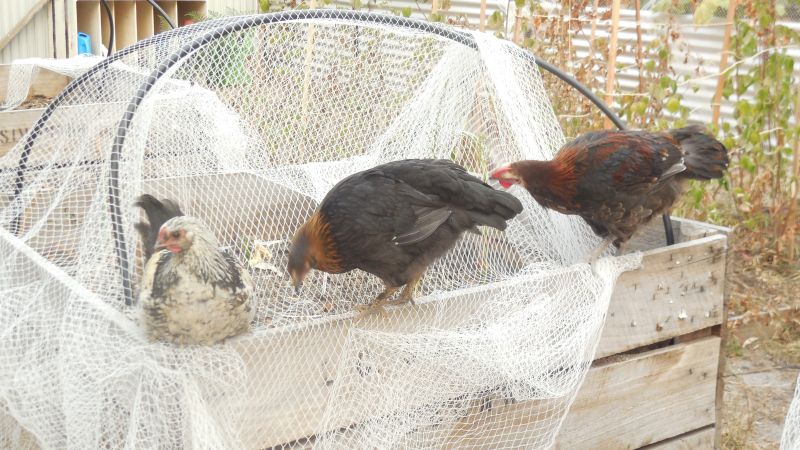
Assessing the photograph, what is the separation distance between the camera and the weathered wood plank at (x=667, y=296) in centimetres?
283

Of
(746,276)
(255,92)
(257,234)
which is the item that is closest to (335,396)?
(257,234)

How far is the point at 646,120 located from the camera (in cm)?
509

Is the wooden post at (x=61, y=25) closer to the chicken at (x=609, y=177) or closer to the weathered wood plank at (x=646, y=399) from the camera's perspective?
the chicken at (x=609, y=177)

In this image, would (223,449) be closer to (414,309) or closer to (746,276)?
(414,309)

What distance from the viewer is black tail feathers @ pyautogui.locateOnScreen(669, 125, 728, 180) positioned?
10.1ft

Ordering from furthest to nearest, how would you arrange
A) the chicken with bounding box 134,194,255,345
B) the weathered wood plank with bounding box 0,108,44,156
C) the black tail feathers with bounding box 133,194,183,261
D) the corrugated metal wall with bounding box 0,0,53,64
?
the corrugated metal wall with bounding box 0,0,53,64
the weathered wood plank with bounding box 0,108,44,156
the black tail feathers with bounding box 133,194,183,261
the chicken with bounding box 134,194,255,345

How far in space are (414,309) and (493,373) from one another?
292mm

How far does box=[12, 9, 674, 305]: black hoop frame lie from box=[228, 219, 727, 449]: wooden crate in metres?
0.22

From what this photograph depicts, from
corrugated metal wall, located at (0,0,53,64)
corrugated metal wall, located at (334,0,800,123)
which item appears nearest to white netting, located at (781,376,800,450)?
corrugated metal wall, located at (334,0,800,123)

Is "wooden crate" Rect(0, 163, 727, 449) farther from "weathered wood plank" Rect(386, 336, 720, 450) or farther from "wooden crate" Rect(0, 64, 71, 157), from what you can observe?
"wooden crate" Rect(0, 64, 71, 157)

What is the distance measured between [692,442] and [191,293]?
1.83m

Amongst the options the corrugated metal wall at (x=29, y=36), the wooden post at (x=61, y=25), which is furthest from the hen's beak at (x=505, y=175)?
the corrugated metal wall at (x=29, y=36)

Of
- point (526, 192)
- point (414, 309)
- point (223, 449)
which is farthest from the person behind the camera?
point (526, 192)

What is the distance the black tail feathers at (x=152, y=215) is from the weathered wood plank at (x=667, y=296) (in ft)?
4.40
